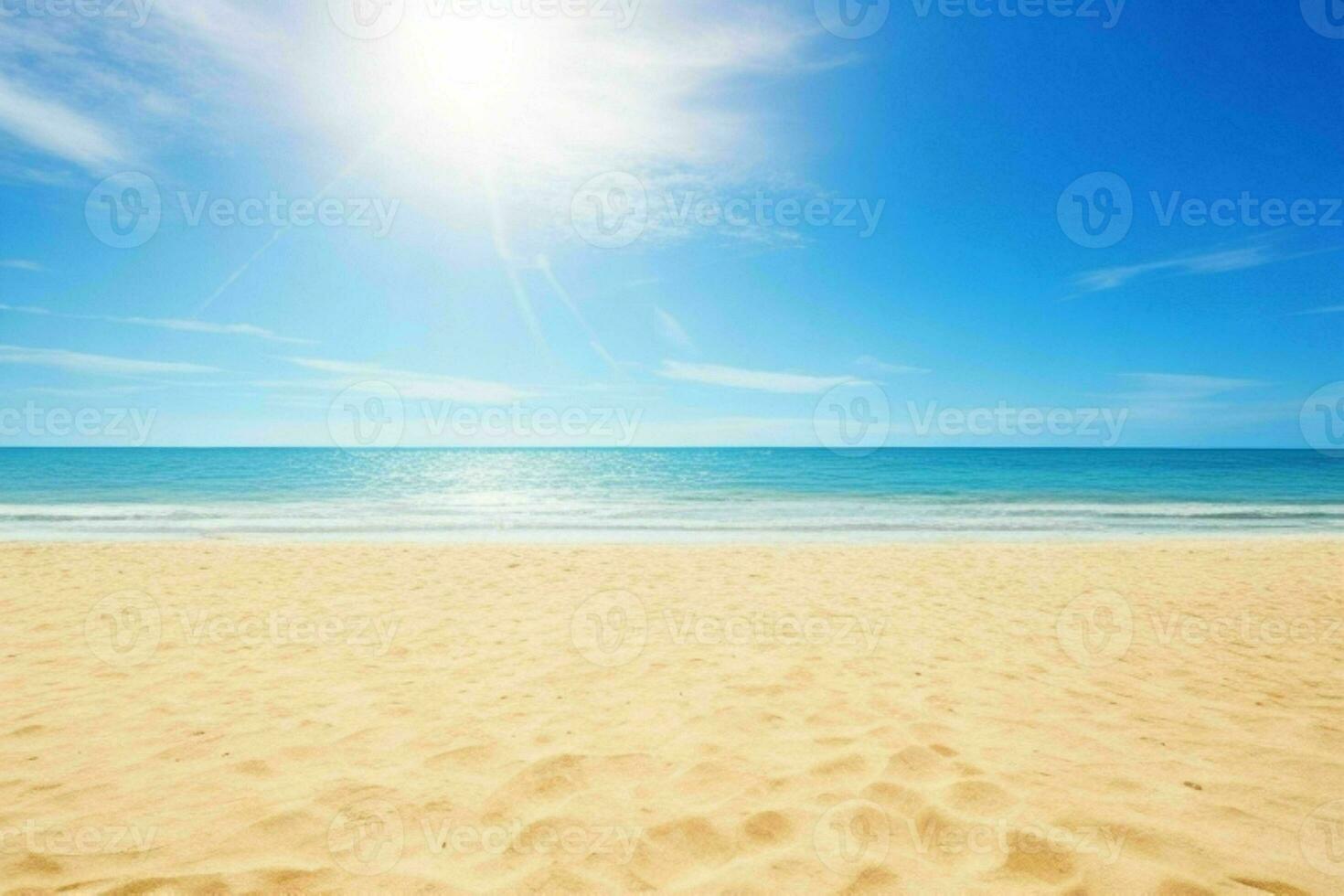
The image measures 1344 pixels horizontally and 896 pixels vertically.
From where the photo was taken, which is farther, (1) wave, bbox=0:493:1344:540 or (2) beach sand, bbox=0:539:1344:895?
(1) wave, bbox=0:493:1344:540

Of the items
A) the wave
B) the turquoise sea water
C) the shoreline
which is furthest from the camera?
the turquoise sea water

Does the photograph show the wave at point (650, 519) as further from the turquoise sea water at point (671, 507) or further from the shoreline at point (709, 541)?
the shoreline at point (709, 541)

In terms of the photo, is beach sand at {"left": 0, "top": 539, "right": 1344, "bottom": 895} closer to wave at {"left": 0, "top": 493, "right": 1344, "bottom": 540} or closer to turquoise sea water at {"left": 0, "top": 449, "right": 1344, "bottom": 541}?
turquoise sea water at {"left": 0, "top": 449, "right": 1344, "bottom": 541}

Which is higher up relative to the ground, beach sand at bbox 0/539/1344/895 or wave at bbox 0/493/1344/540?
wave at bbox 0/493/1344/540

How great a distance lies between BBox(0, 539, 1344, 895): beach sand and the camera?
3.22 metres

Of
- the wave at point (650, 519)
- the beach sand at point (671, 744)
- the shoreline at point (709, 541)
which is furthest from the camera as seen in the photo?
the wave at point (650, 519)

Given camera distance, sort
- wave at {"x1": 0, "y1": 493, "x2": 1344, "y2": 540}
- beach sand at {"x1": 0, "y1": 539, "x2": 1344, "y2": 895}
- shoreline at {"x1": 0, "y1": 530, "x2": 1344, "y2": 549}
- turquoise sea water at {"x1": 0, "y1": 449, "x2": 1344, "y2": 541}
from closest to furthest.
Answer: beach sand at {"x1": 0, "y1": 539, "x2": 1344, "y2": 895} < shoreline at {"x1": 0, "y1": 530, "x2": 1344, "y2": 549} < wave at {"x1": 0, "y1": 493, "x2": 1344, "y2": 540} < turquoise sea water at {"x1": 0, "y1": 449, "x2": 1344, "y2": 541}

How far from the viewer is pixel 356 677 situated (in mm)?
5941

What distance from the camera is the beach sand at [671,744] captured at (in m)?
3.22

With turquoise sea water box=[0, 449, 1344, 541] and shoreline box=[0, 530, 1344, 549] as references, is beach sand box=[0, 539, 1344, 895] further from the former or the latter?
turquoise sea water box=[0, 449, 1344, 541]

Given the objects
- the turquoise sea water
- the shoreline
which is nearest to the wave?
the turquoise sea water

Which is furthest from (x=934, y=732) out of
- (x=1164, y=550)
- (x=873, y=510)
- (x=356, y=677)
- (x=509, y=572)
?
(x=873, y=510)

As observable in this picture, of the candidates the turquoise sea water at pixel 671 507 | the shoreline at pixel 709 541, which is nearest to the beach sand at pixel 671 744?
the shoreline at pixel 709 541

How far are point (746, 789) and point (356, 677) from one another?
405 cm
